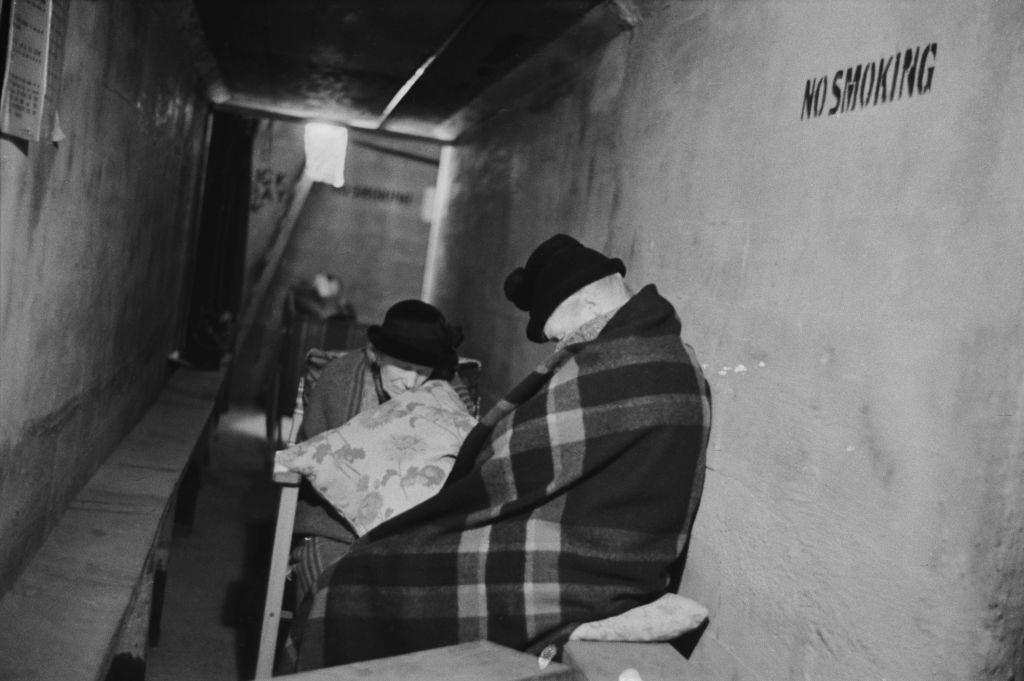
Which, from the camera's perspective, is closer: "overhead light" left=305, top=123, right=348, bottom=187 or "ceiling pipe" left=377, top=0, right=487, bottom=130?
"ceiling pipe" left=377, top=0, right=487, bottom=130

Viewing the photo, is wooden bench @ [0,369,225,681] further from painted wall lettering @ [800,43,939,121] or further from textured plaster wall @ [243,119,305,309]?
textured plaster wall @ [243,119,305,309]

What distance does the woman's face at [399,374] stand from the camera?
11.2ft

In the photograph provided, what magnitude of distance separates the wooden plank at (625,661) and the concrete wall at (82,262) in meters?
1.62

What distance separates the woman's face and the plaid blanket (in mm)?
1111

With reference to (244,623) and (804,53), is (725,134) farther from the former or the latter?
(244,623)

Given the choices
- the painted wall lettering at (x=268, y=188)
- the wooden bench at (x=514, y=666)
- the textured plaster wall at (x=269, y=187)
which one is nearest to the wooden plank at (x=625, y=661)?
the wooden bench at (x=514, y=666)

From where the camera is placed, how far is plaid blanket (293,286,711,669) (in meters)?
2.06

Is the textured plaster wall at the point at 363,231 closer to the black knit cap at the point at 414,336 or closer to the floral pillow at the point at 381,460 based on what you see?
the black knit cap at the point at 414,336

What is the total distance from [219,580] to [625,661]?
10.8 ft

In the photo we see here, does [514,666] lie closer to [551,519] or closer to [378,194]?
[551,519]

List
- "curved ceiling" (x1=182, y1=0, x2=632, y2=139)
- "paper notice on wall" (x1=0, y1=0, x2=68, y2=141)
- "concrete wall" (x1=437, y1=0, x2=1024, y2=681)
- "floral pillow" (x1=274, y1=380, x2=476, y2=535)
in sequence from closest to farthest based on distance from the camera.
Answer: "concrete wall" (x1=437, y1=0, x2=1024, y2=681)
"paper notice on wall" (x1=0, y1=0, x2=68, y2=141)
"floral pillow" (x1=274, y1=380, x2=476, y2=535)
"curved ceiling" (x1=182, y1=0, x2=632, y2=139)

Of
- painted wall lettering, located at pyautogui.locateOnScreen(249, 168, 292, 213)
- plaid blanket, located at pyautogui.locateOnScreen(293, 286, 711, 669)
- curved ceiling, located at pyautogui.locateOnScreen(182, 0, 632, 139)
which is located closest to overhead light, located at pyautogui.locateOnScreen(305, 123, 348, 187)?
curved ceiling, located at pyautogui.locateOnScreen(182, 0, 632, 139)

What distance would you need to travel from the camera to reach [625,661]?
6.29 ft

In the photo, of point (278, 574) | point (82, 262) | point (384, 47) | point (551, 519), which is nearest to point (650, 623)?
point (551, 519)
